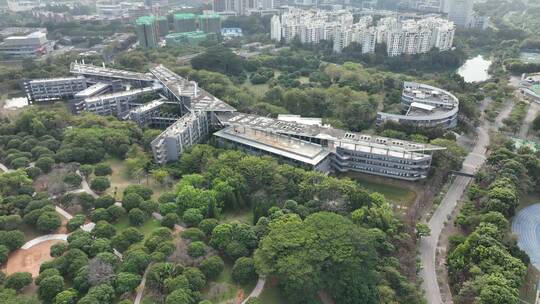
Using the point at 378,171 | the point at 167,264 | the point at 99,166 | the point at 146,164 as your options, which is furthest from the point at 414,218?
the point at 99,166

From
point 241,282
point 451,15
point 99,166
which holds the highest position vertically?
point 451,15

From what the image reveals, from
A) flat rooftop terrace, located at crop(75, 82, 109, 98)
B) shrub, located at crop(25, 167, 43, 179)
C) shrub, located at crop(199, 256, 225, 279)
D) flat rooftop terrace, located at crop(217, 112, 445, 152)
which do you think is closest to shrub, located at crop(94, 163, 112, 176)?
shrub, located at crop(25, 167, 43, 179)

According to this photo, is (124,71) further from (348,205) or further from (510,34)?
(510,34)

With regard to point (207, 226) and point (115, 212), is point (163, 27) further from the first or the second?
point (207, 226)

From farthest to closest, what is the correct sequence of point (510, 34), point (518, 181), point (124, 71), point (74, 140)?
point (510, 34) → point (124, 71) → point (74, 140) → point (518, 181)

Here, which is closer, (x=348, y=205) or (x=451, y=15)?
(x=348, y=205)
